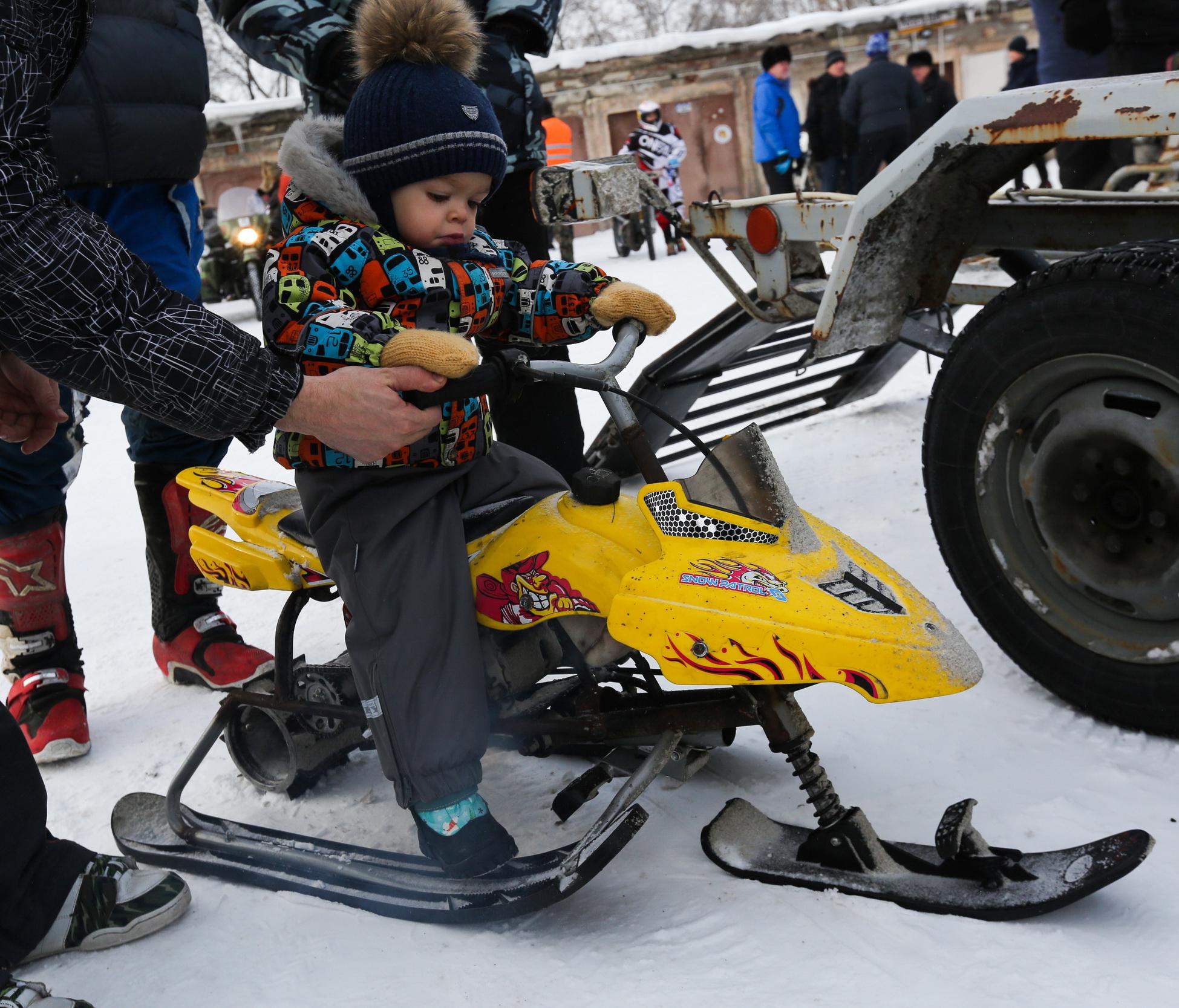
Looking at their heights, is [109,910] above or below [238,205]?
below

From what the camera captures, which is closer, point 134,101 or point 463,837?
point 463,837

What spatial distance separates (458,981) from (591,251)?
53.3ft

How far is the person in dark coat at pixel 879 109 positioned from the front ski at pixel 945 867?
10.8m

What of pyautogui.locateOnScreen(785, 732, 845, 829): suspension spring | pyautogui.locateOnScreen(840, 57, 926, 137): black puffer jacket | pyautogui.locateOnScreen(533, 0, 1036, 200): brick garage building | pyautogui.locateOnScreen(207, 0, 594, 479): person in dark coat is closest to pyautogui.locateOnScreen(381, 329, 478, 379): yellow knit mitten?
pyautogui.locateOnScreen(207, 0, 594, 479): person in dark coat

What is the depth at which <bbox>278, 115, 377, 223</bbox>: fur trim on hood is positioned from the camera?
2.20 meters

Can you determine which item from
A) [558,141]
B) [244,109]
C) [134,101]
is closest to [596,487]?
[134,101]

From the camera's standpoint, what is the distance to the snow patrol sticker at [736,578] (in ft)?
6.14

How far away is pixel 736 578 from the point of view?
190 centimetres

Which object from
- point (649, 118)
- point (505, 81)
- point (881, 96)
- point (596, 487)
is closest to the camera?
point (596, 487)

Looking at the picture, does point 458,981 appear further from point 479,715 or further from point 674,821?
point 674,821

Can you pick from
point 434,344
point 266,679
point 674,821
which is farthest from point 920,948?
point 266,679

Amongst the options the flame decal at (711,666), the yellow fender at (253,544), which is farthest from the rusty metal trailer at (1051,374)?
the yellow fender at (253,544)

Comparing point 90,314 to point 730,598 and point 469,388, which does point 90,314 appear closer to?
point 469,388

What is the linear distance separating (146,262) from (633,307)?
4.77ft
